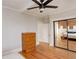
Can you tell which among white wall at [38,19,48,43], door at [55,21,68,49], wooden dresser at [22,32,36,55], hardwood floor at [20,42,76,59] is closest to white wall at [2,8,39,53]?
wooden dresser at [22,32,36,55]

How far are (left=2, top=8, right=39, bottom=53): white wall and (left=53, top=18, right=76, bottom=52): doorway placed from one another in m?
2.28

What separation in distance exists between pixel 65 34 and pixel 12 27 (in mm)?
3505

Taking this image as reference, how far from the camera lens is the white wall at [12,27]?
4.18 m

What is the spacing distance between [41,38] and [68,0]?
5740mm

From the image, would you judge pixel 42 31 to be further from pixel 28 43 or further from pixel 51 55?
pixel 51 55

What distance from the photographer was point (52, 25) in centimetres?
636

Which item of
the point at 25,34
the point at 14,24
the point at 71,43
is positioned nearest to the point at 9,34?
the point at 14,24

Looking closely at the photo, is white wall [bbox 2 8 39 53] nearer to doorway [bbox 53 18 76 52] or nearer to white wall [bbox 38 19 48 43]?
doorway [bbox 53 18 76 52]

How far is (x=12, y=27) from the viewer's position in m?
4.56

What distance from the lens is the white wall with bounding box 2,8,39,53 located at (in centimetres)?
418

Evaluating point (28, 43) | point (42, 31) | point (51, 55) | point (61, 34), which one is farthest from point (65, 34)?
point (42, 31)

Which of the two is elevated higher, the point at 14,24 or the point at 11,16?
the point at 11,16

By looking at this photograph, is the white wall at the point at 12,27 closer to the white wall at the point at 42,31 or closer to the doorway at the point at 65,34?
the doorway at the point at 65,34

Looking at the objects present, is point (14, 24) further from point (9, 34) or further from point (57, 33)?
point (57, 33)
